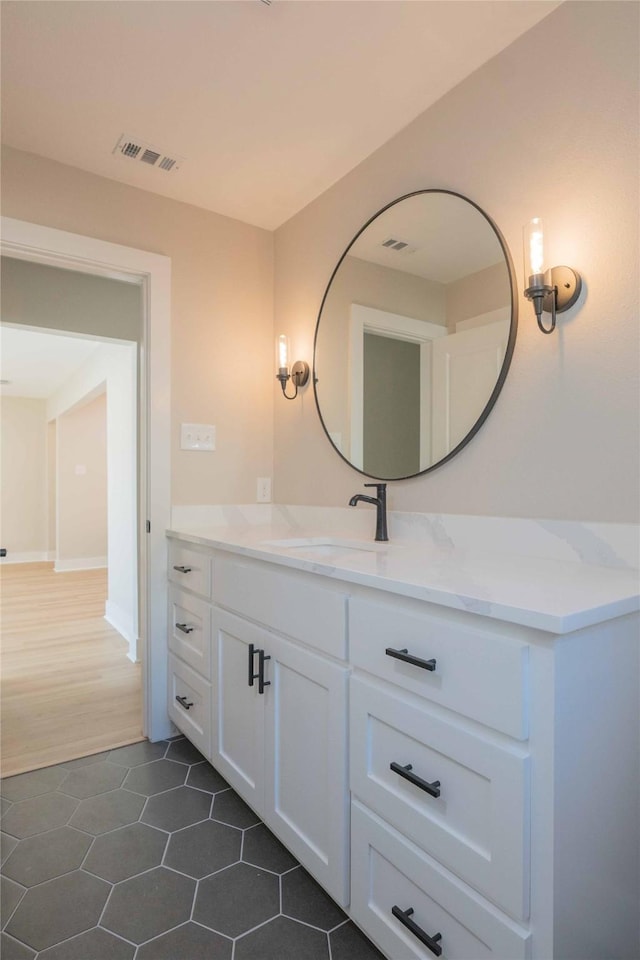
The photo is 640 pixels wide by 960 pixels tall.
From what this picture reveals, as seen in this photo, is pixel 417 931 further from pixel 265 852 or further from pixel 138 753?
pixel 138 753

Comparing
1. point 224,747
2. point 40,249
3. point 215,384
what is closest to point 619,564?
point 224,747

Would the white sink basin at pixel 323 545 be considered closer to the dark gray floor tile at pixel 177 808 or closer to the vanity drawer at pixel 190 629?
the vanity drawer at pixel 190 629

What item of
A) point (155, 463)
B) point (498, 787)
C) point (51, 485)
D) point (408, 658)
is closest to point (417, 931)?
point (498, 787)

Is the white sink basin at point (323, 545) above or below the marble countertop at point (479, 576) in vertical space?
below

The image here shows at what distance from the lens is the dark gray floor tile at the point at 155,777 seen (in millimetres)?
1902

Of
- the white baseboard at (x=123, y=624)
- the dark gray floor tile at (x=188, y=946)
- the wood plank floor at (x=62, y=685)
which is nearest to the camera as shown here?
the dark gray floor tile at (x=188, y=946)

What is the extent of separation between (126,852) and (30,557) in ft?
25.1

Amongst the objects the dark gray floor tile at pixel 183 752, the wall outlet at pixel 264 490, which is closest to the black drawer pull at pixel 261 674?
the dark gray floor tile at pixel 183 752

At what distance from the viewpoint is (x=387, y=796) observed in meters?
1.08

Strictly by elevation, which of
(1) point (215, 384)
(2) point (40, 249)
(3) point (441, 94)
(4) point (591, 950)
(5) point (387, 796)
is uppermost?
(3) point (441, 94)

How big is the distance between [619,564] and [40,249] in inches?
87.2

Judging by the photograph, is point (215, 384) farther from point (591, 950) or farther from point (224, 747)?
point (591, 950)

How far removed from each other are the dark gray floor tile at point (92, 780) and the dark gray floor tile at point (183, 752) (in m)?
0.21

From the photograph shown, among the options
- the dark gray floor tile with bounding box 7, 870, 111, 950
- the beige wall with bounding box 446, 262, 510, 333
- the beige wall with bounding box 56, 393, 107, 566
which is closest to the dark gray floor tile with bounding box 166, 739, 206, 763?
the dark gray floor tile with bounding box 7, 870, 111, 950
